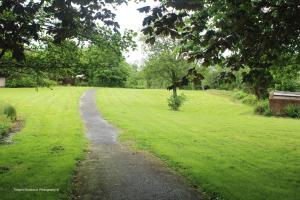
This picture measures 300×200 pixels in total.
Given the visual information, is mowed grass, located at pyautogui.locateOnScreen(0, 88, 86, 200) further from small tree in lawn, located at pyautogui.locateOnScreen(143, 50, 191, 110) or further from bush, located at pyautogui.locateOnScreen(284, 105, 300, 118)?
bush, located at pyautogui.locateOnScreen(284, 105, 300, 118)

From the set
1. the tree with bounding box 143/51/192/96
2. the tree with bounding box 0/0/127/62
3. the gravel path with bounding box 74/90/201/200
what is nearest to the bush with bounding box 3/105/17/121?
the gravel path with bounding box 74/90/201/200

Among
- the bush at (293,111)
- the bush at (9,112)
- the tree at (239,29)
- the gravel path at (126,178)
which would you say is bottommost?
the bush at (293,111)

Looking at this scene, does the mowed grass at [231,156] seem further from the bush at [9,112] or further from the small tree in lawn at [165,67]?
the small tree in lawn at [165,67]

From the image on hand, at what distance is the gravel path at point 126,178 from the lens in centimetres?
1059

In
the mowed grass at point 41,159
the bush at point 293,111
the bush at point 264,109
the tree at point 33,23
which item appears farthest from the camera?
the bush at point 264,109

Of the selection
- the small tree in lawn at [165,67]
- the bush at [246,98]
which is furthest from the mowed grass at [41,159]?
the bush at [246,98]

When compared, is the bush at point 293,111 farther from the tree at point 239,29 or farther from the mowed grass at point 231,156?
the tree at point 239,29

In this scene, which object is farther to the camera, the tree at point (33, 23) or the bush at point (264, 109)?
the bush at point (264, 109)

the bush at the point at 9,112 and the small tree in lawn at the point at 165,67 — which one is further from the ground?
the small tree in lawn at the point at 165,67

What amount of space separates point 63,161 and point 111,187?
Answer: 4.57 m

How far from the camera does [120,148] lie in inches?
750

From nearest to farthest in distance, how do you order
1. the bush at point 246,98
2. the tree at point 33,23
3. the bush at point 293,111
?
the tree at point 33,23 < the bush at point 293,111 < the bush at point 246,98

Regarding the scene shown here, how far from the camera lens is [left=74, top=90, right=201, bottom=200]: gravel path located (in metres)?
10.6

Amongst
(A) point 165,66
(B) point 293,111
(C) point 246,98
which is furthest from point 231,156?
(C) point 246,98
